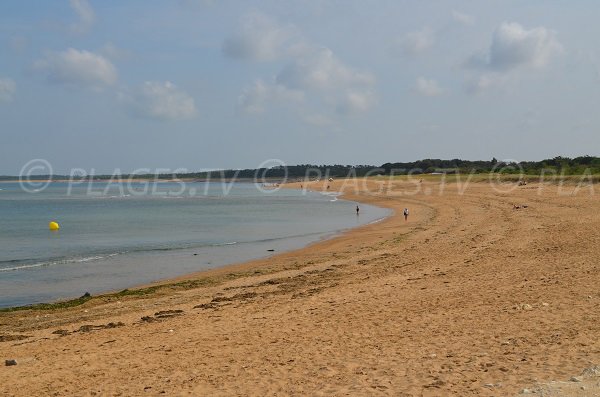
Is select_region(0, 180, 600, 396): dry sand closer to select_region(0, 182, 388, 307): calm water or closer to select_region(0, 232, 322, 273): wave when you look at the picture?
select_region(0, 182, 388, 307): calm water

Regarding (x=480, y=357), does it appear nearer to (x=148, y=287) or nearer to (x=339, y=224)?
(x=148, y=287)

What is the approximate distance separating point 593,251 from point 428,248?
6.81 metres

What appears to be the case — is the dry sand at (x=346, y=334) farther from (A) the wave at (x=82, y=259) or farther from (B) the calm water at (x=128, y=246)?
(A) the wave at (x=82, y=259)

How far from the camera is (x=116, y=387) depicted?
28.0 ft

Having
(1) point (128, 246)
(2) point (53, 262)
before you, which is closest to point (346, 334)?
(2) point (53, 262)

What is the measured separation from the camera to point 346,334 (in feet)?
34.8

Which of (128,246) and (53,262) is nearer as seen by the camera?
(53,262)

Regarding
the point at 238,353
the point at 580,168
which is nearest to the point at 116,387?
the point at 238,353

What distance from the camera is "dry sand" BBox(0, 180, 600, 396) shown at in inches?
314

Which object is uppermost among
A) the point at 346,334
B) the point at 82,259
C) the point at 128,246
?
the point at 346,334

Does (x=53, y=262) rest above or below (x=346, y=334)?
below

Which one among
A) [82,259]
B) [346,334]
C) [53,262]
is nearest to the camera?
[346,334]

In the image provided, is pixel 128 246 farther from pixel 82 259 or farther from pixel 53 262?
pixel 53 262

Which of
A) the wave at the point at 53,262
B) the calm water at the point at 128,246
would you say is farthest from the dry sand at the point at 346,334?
the wave at the point at 53,262
